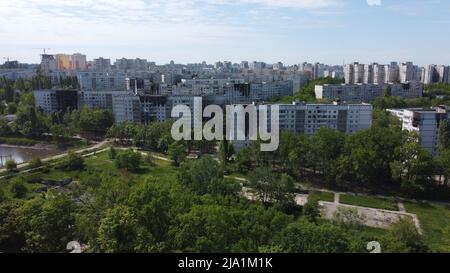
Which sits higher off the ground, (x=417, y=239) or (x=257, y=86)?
(x=257, y=86)

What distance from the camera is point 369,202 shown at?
7113 mm

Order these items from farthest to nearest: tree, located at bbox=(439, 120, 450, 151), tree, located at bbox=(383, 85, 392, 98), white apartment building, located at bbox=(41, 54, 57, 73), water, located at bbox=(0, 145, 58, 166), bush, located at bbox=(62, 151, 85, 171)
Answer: white apartment building, located at bbox=(41, 54, 57, 73), tree, located at bbox=(383, 85, 392, 98), water, located at bbox=(0, 145, 58, 166), tree, located at bbox=(439, 120, 450, 151), bush, located at bbox=(62, 151, 85, 171)

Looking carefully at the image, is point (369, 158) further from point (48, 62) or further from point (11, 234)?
point (48, 62)

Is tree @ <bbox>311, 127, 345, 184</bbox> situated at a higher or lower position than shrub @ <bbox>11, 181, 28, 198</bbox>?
higher

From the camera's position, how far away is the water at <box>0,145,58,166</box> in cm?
1071

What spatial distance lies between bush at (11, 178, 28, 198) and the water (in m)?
3.93

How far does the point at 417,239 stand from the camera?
451cm

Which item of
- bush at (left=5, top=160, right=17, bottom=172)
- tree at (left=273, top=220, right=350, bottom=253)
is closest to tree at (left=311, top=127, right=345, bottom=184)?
tree at (left=273, top=220, right=350, bottom=253)

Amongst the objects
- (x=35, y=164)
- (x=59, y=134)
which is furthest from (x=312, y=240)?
(x=59, y=134)

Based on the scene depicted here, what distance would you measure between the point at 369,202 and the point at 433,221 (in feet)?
3.70

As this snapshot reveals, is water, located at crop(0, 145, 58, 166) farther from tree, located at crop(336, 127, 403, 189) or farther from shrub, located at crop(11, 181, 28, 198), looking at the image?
tree, located at crop(336, 127, 403, 189)
